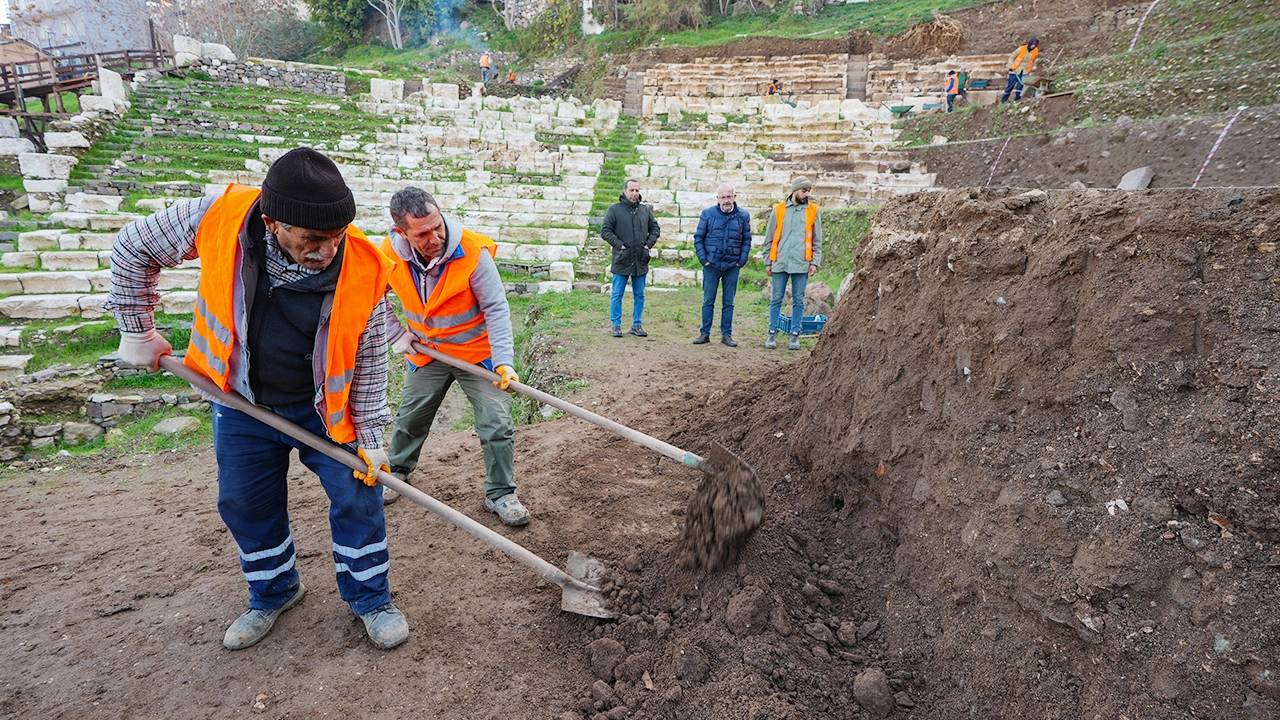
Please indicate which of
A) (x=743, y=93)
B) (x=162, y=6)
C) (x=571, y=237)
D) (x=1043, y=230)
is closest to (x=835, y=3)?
(x=743, y=93)

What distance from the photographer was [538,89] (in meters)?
27.0

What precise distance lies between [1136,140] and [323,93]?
2233 cm

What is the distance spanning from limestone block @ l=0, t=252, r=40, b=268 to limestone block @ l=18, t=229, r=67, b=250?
1.32ft

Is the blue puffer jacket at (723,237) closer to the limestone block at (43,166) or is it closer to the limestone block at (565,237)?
the limestone block at (565,237)

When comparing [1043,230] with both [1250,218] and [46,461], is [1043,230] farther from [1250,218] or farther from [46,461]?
[46,461]

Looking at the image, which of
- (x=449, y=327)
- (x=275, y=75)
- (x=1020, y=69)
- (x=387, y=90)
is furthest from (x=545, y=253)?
(x=275, y=75)

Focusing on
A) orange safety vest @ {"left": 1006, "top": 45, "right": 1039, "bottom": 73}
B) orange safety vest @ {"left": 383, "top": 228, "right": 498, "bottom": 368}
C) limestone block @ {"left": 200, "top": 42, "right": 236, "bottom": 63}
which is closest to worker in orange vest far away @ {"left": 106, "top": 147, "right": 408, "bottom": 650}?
orange safety vest @ {"left": 383, "top": 228, "right": 498, "bottom": 368}

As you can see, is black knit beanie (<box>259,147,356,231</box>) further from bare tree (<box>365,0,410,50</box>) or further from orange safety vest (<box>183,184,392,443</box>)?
bare tree (<box>365,0,410,50</box>)

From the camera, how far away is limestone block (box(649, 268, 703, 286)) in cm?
1077

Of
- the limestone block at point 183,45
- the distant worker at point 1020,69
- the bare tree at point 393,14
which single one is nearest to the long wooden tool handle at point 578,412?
the distant worker at point 1020,69

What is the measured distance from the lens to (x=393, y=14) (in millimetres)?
36781

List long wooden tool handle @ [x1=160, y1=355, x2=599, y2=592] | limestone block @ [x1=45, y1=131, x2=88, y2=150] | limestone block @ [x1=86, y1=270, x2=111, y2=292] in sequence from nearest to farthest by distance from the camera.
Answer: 1. long wooden tool handle @ [x1=160, y1=355, x2=599, y2=592]
2. limestone block @ [x1=86, y1=270, x2=111, y2=292]
3. limestone block @ [x1=45, y1=131, x2=88, y2=150]

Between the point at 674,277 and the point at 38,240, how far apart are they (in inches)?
399

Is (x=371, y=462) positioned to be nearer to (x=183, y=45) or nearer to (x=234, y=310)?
(x=234, y=310)
